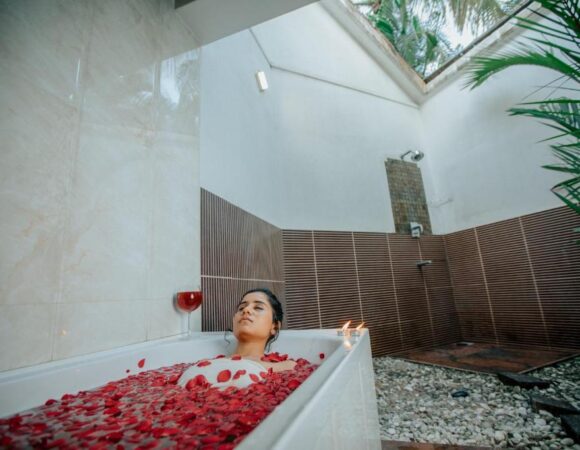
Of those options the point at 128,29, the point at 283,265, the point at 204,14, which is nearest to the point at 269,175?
the point at 283,265

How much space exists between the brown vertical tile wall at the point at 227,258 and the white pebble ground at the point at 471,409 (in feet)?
3.69

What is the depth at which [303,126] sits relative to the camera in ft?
10.9

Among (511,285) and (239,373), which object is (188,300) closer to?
(239,373)

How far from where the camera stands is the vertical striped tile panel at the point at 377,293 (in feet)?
9.88

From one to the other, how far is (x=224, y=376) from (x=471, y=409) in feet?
5.22

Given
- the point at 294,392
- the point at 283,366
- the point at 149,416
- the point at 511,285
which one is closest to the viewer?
the point at 294,392

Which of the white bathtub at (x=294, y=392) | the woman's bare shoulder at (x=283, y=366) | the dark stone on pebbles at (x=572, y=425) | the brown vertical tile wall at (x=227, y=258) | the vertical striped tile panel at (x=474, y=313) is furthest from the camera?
the vertical striped tile panel at (x=474, y=313)

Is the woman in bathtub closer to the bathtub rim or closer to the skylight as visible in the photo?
the bathtub rim

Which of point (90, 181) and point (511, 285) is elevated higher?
point (90, 181)

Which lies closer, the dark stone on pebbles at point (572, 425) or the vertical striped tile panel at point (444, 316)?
the dark stone on pebbles at point (572, 425)

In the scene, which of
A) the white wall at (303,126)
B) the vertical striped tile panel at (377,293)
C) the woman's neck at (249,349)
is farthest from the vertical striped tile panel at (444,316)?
the woman's neck at (249,349)

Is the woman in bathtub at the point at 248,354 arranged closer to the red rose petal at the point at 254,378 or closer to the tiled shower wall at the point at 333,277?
the red rose petal at the point at 254,378

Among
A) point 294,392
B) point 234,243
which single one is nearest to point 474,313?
point 234,243

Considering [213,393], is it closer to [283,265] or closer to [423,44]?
[283,265]
